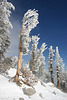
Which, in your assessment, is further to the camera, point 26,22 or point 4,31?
point 26,22

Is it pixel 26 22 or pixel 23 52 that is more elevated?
pixel 26 22

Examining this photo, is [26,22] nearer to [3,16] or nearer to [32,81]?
[3,16]

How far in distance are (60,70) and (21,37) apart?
25.5 m

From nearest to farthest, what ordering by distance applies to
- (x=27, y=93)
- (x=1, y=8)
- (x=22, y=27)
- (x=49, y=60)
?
(x=27, y=93) < (x=1, y=8) < (x=22, y=27) < (x=49, y=60)

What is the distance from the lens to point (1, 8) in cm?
1074

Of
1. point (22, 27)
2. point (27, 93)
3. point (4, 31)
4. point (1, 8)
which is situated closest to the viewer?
point (27, 93)

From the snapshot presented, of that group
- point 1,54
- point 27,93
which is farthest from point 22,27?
point 27,93

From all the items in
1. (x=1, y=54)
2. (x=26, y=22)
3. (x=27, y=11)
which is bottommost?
(x=1, y=54)

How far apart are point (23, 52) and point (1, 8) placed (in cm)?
721

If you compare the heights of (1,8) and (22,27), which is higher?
(1,8)

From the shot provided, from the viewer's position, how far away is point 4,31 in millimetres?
11523

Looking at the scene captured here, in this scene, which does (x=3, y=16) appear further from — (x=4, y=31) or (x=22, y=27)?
(x=22, y=27)

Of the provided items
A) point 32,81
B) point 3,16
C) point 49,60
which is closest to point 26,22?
point 3,16

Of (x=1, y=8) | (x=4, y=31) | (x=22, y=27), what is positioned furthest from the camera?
(x=22, y=27)
